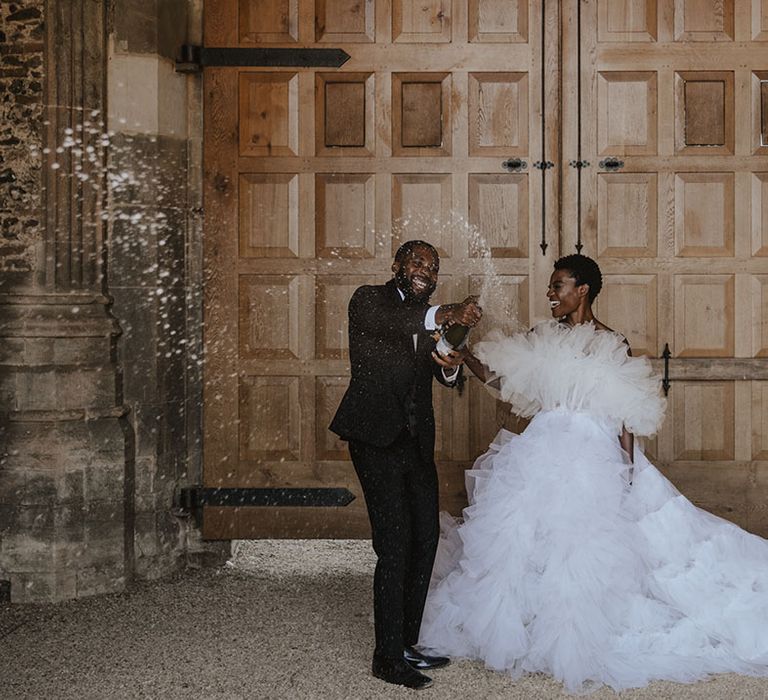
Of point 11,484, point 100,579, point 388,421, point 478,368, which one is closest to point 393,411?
point 388,421

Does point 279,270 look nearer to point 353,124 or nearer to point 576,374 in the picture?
point 353,124

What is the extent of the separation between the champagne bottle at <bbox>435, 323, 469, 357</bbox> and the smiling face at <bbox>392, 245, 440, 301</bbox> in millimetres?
210

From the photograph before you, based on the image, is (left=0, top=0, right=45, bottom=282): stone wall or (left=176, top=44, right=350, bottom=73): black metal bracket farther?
(left=176, top=44, right=350, bottom=73): black metal bracket

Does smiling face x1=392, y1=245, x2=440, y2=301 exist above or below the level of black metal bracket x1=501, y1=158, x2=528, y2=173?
below

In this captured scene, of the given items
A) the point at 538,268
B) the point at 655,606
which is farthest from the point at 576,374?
the point at 538,268

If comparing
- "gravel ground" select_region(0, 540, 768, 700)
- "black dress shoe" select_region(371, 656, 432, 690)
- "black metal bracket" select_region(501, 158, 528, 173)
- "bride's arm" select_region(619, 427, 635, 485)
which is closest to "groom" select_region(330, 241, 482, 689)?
"black dress shoe" select_region(371, 656, 432, 690)

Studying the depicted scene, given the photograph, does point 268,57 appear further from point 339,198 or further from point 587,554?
point 587,554

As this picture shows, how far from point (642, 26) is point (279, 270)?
2.55 m

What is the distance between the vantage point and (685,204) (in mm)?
5578

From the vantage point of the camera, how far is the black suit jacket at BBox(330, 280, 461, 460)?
3762 millimetres

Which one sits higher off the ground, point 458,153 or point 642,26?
point 642,26

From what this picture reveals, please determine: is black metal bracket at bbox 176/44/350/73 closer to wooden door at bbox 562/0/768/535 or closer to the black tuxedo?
wooden door at bbox 562/0/768/535

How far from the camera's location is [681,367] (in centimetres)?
556

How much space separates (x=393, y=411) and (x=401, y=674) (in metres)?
1.03
